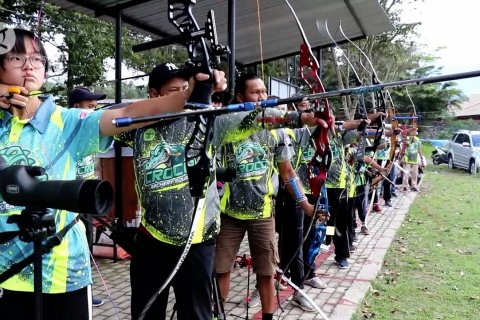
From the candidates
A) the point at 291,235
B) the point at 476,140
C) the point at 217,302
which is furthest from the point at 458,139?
the point at 217,302

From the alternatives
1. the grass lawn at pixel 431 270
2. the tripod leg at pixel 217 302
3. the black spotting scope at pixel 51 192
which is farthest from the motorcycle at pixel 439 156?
the black spotting scope at pixel 51 192

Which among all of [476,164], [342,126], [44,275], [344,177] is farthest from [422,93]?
[44,275]

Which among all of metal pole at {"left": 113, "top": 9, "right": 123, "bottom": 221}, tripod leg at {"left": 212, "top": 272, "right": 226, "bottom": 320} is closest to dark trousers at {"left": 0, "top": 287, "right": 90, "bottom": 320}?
tripod leg at {"left": 212, "top": 272, "right": 226, "bottom": 320}

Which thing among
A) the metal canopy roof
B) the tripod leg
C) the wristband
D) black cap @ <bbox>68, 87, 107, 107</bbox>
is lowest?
the tripod leg

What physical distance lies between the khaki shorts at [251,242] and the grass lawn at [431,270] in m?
1.19

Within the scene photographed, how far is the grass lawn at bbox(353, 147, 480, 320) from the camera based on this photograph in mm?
4059

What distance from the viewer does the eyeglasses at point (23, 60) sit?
1610mm

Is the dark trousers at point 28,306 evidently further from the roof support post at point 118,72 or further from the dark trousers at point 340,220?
the dark trousers at point 340,220

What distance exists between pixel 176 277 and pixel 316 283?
106 inches

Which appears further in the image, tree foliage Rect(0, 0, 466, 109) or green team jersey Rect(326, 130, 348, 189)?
tree foliage Rect(0, 0, 466, 109)

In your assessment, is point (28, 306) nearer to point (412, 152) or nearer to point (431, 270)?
point (431, 270)

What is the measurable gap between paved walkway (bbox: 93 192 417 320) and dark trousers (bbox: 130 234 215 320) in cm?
170

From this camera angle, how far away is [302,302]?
4.00 meters

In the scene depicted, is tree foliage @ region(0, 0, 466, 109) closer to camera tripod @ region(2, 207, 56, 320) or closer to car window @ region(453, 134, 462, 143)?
camera tripod @ region(2, 207, 56, 320)
